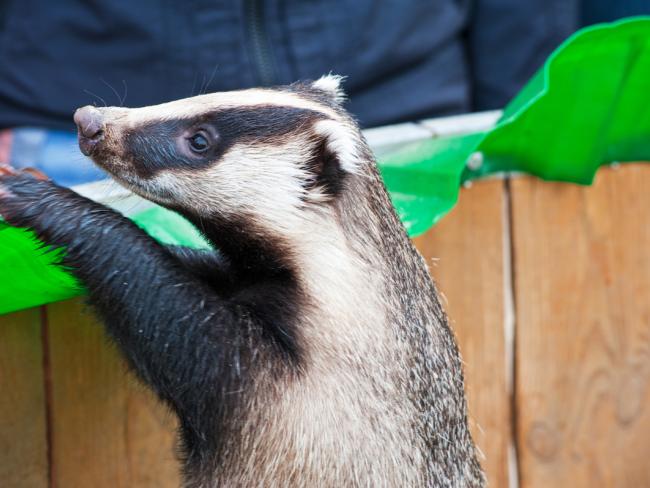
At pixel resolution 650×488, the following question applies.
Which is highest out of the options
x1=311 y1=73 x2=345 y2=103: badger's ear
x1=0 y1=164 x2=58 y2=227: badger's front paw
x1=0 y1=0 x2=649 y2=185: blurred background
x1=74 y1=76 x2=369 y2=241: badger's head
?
x1=0 y1=0 x2=649 y2=185: blurred background

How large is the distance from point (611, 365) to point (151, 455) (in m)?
1.49

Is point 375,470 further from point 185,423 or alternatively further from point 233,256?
point 233,256

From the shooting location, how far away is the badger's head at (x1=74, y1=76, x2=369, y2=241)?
6.14ft

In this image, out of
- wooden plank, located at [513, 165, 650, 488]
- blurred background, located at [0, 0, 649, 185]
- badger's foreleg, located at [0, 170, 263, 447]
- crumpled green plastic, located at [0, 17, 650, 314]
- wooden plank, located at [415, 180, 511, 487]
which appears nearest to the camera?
badger's foreleg, located at [0, 170, 263, 447]

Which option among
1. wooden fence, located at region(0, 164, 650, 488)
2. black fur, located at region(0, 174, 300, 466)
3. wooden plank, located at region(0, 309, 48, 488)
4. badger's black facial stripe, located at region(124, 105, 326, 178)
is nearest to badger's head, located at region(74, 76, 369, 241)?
badger's black facial stripe, located at region(124, 105, 326, 178)

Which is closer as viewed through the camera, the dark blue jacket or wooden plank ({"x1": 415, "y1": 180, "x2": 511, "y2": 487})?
wooden plank ({"x1": 415, "y1": 180, "x2": 511, "y2": 487})

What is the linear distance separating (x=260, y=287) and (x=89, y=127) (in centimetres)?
47

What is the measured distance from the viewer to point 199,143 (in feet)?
6.14

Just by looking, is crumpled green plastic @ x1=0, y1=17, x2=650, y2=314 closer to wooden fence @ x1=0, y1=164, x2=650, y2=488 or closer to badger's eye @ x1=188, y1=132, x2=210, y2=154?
wooden fence @ x1=0, y1=164, x2=650, y2=488

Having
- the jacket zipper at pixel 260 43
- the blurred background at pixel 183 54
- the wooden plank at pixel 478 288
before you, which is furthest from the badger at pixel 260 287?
the jacket zipper at pixel 260 43

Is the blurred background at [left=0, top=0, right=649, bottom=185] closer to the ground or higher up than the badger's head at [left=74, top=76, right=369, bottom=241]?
higher up

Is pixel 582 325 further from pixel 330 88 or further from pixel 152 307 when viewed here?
pixel 152 307

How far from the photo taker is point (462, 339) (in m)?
2.78

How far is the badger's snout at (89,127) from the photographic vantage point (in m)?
1.84
